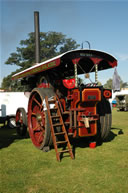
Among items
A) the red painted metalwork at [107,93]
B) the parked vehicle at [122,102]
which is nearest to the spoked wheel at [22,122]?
the red painted metalwork at [107,93]

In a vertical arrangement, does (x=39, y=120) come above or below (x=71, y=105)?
below

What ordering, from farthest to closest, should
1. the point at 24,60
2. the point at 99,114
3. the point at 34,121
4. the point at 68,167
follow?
the point at 24,60 < the point at 34,121 < the point at 99,114 < the point at 68,167

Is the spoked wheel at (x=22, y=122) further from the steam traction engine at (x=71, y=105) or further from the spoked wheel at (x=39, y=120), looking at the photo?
the steam traction engine at (x=71, y=105)

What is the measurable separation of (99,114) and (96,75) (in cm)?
106

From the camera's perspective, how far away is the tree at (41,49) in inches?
1276

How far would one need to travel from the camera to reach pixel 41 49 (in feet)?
110

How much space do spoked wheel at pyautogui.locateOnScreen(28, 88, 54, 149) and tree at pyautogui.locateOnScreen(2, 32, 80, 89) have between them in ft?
83.0

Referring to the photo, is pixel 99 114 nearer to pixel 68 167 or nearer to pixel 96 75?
pixel 96 75

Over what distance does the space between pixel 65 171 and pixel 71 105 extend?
6.09 ft

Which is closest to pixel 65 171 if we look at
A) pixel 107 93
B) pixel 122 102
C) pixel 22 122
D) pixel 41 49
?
pixel 107 93

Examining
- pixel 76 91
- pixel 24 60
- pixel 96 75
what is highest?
pixel 24 60

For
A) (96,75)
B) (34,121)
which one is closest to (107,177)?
(96,75)

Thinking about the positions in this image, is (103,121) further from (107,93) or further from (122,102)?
(122,102)

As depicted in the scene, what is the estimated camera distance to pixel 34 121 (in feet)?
22.3
